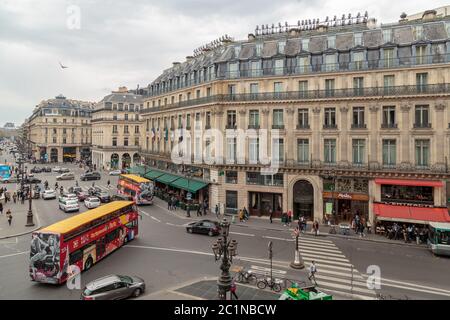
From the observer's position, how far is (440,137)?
29.5 metres

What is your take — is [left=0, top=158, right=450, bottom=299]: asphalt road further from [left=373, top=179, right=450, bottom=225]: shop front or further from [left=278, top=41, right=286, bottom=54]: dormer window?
[left=278, top=41, right=286, bottom=54]: dormer window

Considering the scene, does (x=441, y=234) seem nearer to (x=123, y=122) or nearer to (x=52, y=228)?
(x=52, y=228)

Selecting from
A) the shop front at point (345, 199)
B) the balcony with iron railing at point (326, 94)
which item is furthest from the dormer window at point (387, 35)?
the shop front at point (345, 199)

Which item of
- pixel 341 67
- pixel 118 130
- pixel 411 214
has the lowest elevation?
pixel 411 214

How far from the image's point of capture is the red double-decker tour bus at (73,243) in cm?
1766

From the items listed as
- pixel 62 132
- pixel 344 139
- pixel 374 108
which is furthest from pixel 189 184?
pixel 62 132

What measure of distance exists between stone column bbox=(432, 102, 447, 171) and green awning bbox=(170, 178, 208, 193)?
78.0ft

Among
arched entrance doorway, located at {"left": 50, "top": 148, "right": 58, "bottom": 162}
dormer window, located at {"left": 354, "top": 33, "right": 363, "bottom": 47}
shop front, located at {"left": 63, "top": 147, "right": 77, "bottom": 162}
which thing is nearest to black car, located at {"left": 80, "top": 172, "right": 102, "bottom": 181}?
arched entrance doorway, located at {"left": 50, "top": 148, "right": 58, "bottom": 162}

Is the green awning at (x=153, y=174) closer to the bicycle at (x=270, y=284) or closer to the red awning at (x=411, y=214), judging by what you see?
the red awning at (x=411, y=214)

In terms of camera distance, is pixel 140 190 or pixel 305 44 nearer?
pixel 305 44

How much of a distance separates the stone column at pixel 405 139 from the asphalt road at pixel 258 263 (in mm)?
8017

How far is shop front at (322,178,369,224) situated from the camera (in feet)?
107

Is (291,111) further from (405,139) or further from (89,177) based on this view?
(89,177)

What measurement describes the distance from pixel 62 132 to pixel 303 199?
92.2 meters
